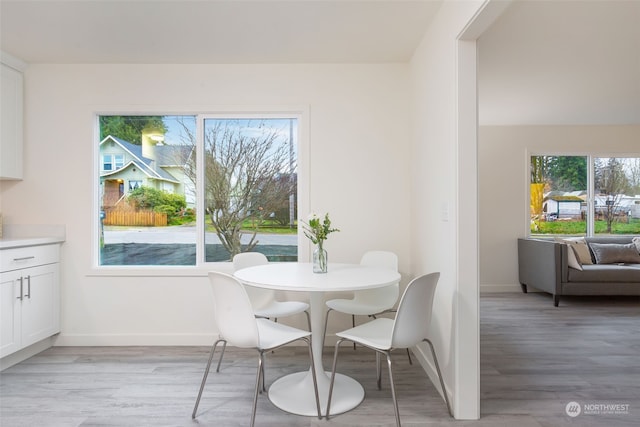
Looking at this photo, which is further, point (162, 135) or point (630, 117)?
point (630, 117)

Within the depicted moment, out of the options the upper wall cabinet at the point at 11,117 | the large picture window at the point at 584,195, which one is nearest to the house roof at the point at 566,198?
the large picture window at the point at 584,195

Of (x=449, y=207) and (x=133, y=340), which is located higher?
(x=449, y=207)

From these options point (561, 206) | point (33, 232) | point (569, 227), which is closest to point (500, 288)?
point (569, 227)

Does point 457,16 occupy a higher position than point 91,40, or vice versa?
point 91,40

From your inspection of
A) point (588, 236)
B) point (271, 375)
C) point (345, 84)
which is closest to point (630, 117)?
point (588, 236)

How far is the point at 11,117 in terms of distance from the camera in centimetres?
289

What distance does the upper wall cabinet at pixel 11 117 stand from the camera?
2.82m

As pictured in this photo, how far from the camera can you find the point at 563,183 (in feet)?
16.9

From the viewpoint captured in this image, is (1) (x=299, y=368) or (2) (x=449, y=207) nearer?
(2) (x=449, y=207)

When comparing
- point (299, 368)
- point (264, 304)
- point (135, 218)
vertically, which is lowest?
point (299, 368)

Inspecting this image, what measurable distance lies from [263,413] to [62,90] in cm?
320

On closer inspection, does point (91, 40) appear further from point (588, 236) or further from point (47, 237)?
point (588, 236)

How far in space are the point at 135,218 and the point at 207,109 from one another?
1.23 metres

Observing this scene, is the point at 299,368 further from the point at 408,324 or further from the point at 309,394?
the point at 408,324
